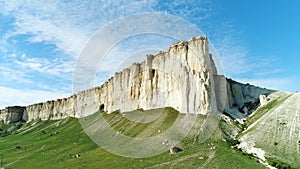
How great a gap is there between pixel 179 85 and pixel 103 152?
28.7 meters

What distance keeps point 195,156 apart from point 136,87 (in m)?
58.3

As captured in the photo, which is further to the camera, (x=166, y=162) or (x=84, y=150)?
(x=84, y=150)

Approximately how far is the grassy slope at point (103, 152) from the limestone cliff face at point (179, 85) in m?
5.53

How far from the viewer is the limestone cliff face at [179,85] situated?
299ft

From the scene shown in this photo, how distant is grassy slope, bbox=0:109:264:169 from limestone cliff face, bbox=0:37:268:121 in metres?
5.53

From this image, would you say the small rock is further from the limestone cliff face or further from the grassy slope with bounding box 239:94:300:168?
the limestone cliff face

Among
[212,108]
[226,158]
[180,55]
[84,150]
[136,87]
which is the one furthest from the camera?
[136,87]

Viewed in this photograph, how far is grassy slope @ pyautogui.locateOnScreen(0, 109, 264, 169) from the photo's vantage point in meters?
64.2

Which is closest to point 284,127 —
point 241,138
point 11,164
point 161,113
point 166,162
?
point 241,138

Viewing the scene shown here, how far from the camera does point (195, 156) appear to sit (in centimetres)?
6706

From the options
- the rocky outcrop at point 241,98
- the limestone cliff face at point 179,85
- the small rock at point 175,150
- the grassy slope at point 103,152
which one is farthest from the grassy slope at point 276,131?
the small rock at point 175,150

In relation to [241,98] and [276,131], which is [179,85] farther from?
[276,131]

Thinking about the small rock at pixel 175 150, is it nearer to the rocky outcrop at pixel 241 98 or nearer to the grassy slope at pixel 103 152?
the grassy slope at pixel 103 152

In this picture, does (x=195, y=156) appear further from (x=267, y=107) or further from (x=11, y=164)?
(x=11, y=164)
